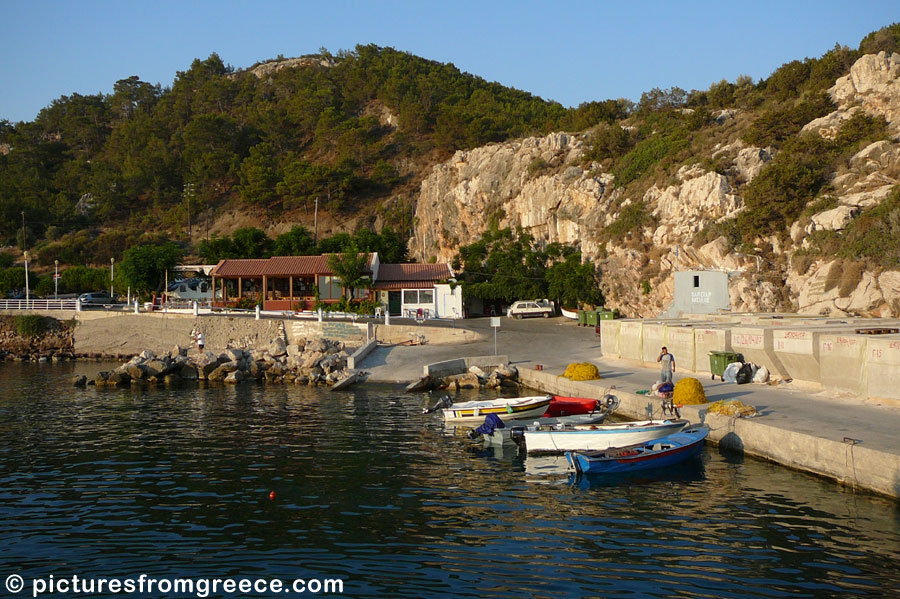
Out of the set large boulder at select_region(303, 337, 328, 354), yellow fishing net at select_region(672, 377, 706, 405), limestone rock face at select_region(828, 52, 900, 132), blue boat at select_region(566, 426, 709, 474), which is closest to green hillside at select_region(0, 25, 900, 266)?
limestone rock face at select_region(828, 52, 900, 132)

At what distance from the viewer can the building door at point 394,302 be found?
58.2 metres

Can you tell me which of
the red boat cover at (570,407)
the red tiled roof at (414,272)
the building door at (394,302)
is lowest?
the red boat cover at (570,407)

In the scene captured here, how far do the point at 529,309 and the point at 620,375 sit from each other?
28.1m

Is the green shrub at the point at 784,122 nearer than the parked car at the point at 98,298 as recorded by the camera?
Yes

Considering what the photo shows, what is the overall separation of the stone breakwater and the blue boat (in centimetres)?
2078

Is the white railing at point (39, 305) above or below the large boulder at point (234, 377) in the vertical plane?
above

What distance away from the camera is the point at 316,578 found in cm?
1142

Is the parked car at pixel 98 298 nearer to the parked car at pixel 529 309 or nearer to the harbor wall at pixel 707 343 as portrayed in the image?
the parked car at pixel 529 309

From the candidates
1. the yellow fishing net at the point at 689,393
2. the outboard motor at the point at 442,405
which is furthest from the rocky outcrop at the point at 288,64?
the yellow fishing net at the point at 689,393

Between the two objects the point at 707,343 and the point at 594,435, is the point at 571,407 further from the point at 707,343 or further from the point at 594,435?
the point at 707,343

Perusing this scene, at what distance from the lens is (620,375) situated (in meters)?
29.1

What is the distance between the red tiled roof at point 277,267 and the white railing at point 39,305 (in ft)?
40.9

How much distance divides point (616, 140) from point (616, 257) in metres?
18.3

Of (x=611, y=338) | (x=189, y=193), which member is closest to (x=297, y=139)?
(x=189, y=193)
